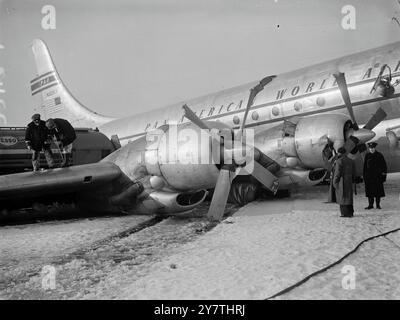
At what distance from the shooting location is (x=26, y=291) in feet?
13.2

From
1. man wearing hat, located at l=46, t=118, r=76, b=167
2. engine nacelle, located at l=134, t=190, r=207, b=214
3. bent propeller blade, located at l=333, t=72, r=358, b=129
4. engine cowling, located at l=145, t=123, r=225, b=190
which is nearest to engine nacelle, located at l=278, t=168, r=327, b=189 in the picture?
bent propeller blade, located at l=333, t=72, r=358, b=129

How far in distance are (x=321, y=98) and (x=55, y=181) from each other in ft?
27.0

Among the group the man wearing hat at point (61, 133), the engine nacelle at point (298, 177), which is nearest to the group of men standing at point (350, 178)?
the engine nacelle at point (298, 177)

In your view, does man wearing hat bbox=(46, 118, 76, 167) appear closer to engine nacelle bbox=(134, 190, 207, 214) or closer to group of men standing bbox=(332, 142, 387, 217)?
engine nacelle bbox=(134, 190, 207, 214)

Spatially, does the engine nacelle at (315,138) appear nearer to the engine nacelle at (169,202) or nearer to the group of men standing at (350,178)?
the group of men standing at (350,178)

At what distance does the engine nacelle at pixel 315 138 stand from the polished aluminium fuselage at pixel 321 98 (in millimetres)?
1033

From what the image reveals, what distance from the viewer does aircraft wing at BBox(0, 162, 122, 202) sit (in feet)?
25.3

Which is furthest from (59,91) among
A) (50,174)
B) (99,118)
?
(50,174)

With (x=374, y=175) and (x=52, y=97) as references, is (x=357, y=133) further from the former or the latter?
(x=52, y=97)

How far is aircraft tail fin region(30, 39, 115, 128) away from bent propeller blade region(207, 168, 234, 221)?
20.0m

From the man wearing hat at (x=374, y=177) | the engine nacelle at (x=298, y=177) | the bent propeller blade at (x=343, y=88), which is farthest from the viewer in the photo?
the bent propeller blade at (x=343, y=88)

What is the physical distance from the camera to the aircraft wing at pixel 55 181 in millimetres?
7715

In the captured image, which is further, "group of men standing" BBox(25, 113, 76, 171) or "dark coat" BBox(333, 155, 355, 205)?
"group of men standing" BBox(25, 113, 76, 171)
